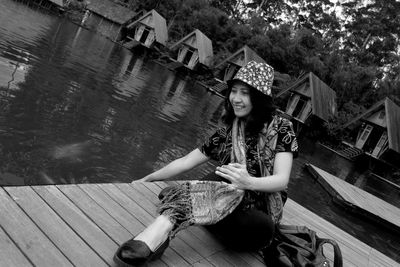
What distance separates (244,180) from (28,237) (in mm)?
1213

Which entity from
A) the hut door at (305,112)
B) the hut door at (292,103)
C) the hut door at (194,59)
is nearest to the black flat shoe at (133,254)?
the hut door at (305,112)

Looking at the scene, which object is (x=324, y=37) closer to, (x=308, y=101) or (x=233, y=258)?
(x=308, y=101)

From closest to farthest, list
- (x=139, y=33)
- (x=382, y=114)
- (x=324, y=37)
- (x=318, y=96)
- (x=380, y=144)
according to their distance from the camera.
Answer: (x=380, y=144) → (x=382, y=114) → (x=318, y=96) → (x=139, y=33) → (x=324, y=37)

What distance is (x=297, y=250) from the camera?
2521 mm

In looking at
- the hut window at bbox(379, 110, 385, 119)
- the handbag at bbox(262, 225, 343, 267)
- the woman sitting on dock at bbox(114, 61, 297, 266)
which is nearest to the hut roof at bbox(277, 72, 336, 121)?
the hut window at bbox(379, 110, 385, 119)

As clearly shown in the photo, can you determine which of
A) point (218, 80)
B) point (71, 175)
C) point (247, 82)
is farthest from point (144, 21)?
point (247, 82)

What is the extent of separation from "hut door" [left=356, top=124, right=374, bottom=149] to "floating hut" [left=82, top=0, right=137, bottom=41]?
24.3m

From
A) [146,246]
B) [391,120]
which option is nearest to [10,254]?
[146,246]

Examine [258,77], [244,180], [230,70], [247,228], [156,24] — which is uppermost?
[156,24]

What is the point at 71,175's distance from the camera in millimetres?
5344

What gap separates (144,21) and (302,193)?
94.9ft

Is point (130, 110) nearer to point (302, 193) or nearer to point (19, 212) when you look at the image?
point (302, 193)

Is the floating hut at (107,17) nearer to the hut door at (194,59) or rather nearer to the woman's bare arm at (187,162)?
the hut door at (194,59)

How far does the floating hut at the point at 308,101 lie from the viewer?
23.7 metres
